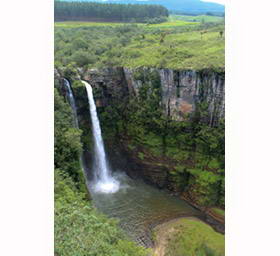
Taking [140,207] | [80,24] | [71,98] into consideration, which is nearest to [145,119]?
[71,98]

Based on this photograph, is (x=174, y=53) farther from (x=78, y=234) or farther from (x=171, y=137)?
(x=78, y=234)

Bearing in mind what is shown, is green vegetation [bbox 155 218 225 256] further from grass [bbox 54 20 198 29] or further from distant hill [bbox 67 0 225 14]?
grass [bbox 54 20 198 29]

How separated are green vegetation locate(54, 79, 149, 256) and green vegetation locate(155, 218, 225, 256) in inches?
64.2

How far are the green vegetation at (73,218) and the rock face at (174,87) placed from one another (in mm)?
3485

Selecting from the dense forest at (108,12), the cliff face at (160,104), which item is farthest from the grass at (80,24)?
the cliff face at (160,104)

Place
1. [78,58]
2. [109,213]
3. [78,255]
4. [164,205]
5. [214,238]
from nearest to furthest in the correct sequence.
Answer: [78,255] → [214,238] → [109,213] → [164,205] → [78,58]

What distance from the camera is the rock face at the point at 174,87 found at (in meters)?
10.3

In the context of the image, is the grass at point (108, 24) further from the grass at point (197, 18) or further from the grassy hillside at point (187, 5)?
the grassy hillside at point (187, 5)
